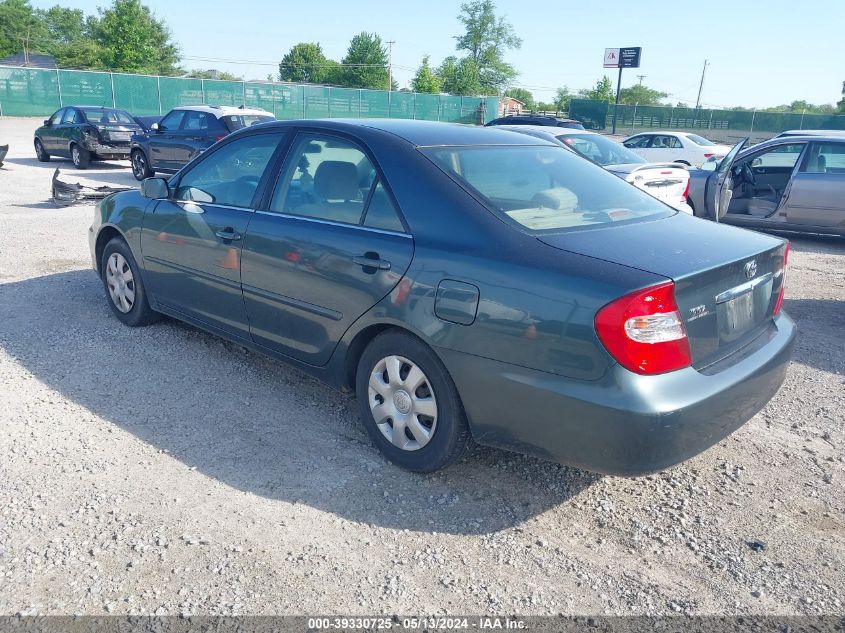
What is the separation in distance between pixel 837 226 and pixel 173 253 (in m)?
8.71

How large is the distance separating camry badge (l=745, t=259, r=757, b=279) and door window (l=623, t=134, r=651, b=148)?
18.3 meters

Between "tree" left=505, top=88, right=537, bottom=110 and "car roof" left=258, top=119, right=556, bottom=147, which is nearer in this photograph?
"car roof" left=258, top=119, right=556, bottom=147

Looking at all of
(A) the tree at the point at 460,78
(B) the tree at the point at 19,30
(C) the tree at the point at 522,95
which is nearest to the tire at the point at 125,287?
(B) the tree at the point at 19,30

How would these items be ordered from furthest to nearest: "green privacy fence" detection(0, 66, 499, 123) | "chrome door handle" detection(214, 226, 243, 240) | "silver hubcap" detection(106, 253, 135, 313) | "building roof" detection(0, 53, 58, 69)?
"building roof" detection(0, 53, 58, 69), "green privacy fence" detection(0, 66, 499, 123), "silver hubcap" detection(106, 253, 135, 313), "chrome door handle" detection(214, 226, 243, 240)

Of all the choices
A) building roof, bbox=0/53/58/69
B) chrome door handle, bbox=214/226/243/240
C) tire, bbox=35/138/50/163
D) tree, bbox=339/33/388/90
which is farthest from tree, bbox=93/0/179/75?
chrome door handle, bbox=214/226/243/240

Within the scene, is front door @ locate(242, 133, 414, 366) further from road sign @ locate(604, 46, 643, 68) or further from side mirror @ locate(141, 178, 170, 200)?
road sign @ locate(604, 46, 643, 68)

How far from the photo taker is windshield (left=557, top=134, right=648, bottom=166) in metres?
10.1

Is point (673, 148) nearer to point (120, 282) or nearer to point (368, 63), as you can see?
point (120, 282)

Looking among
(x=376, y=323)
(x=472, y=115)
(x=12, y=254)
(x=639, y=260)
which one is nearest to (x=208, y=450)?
(x=376, y=323)

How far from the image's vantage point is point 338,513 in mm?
3174

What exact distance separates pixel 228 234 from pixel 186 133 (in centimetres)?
1183

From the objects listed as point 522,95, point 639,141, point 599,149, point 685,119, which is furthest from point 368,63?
point 599,149

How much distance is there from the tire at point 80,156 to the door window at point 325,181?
50.7 feet

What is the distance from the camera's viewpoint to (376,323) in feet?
11.2
